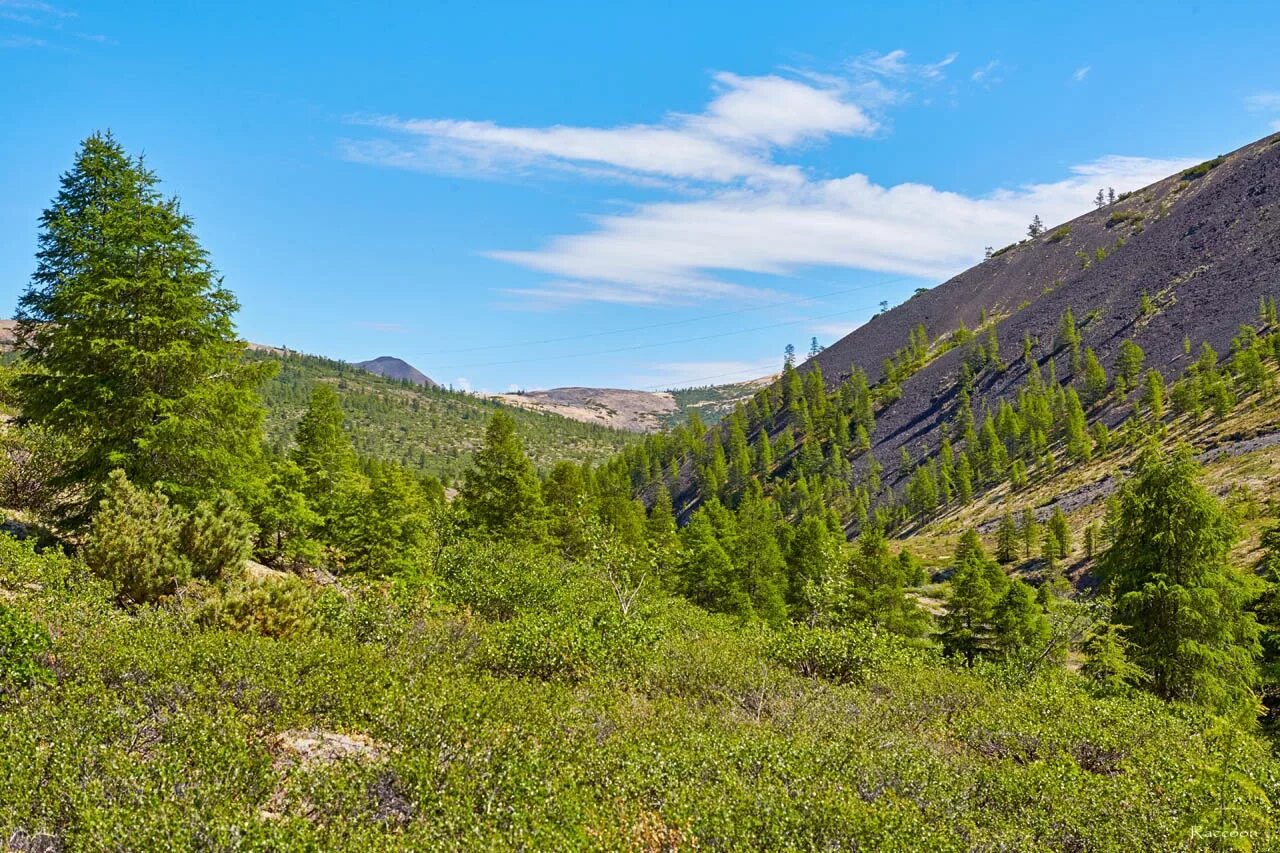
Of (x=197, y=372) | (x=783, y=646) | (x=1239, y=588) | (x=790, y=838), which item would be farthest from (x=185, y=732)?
(x=1239, y=588)

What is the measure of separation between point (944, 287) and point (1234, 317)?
84.5 metres

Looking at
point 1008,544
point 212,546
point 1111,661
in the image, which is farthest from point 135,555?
point 1008,544

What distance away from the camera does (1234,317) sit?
10275 cm

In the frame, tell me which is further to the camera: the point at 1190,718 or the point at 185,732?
the point at 1190,718

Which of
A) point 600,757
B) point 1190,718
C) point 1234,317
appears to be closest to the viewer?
point 600,757

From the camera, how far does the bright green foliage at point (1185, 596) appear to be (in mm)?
19438

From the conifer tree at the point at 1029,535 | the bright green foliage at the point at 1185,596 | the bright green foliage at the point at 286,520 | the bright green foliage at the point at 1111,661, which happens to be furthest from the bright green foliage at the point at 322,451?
the conifer tree at the point at 1029,535

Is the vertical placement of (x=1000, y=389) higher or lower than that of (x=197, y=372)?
higher

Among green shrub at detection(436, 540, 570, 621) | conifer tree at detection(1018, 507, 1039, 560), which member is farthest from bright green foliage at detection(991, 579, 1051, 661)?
conifer tree at detection(1018, 507, 1039, 560)

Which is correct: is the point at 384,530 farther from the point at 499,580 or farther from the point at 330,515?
the point at 499,580

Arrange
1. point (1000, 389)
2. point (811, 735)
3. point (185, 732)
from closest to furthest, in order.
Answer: point (185, 732) → point (811, 735) → point (1000, 389)

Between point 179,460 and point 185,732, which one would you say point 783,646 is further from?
point 179,460

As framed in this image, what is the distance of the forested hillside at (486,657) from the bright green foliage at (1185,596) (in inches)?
3.3

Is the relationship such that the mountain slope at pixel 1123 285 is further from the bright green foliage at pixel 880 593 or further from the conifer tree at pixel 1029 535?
the bright green foliage at pixel 880 593
